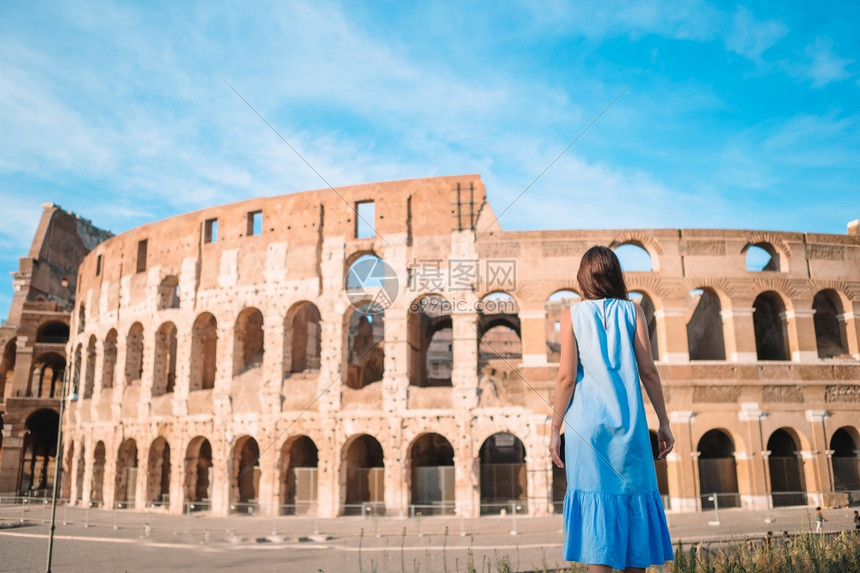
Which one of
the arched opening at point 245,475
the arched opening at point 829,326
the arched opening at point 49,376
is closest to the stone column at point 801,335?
the arched opening at point 829,326

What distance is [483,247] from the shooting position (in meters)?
21.0

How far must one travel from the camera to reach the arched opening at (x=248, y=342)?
23.1 metres

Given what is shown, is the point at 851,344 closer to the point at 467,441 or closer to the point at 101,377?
the point at 467,441

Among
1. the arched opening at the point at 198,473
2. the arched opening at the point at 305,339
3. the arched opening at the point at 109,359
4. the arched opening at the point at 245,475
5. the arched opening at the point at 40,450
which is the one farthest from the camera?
the arched opening at the point at 40,450

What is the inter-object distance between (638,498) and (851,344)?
22.2 meters

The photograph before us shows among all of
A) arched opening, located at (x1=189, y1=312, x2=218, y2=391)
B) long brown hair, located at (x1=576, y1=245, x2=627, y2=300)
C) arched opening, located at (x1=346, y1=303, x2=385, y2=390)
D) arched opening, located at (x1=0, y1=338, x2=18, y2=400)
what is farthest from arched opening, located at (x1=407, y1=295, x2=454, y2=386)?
arched opening, located at (x1=0, y1=338, x2=18, y2=400)

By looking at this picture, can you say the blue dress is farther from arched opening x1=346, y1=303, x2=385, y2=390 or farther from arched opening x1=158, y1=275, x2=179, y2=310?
arched opening x1=158, y1=275, x2=179, y2=310

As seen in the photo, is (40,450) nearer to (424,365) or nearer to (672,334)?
(424,365)

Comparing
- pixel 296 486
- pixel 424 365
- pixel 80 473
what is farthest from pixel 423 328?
pixel 80 473

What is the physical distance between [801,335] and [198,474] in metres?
21.8

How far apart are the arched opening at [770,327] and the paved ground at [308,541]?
18.0 ft

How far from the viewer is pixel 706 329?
2362 centimetres

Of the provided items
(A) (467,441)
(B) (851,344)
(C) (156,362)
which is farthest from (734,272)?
(C) (156,362)

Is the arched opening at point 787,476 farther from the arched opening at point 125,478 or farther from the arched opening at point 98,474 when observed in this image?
the arched opening at point 98,474
